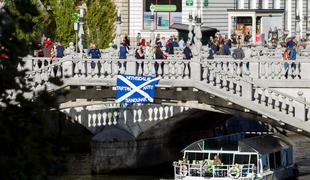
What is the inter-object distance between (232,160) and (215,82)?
591 centimetres

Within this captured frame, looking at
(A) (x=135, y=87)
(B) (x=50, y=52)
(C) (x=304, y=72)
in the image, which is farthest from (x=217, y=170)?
(B) (x=50, y=52)

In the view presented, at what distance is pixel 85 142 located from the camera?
2638 inches

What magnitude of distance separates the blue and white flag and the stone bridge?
0.71 feet

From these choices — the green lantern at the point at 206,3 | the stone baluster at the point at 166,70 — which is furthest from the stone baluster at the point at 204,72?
the green lantern at the point at 206,3

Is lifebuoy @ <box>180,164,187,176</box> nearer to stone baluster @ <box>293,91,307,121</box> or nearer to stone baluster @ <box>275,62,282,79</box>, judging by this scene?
stone baluster @ <box>275,62,282,79</box>

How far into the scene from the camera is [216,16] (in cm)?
8588

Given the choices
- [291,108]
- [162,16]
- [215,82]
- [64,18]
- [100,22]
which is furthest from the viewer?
[162,16]

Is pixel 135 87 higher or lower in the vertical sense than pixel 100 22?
lower

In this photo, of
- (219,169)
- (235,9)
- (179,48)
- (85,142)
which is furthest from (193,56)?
(235,9)

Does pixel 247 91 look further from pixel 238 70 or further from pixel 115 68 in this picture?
pixel 115 68

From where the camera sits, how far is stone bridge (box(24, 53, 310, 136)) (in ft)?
156

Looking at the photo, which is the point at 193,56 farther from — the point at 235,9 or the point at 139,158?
the point at 235,9

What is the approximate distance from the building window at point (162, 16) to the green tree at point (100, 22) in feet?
16.0

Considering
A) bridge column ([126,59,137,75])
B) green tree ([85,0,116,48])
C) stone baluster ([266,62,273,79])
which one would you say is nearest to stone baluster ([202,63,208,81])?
stone baluster ([266,62,273,79])
